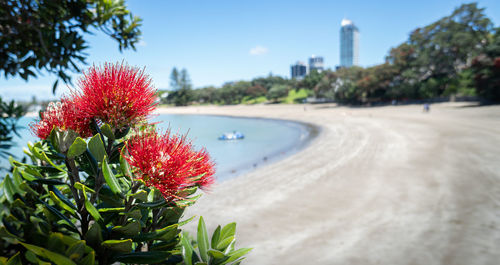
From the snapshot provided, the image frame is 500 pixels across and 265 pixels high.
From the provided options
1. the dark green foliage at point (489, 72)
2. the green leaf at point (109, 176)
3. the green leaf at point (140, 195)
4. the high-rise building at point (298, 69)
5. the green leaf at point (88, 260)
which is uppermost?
the high-rise building at point (298, 69)

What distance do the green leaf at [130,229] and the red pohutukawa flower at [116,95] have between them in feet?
0.91

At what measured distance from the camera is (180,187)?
79 centimetres

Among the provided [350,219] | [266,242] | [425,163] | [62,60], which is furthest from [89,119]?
[425,163]

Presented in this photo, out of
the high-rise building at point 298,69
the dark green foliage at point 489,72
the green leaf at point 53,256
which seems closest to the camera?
the green leaf at point 53,256

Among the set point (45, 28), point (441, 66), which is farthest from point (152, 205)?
point (441, 66)

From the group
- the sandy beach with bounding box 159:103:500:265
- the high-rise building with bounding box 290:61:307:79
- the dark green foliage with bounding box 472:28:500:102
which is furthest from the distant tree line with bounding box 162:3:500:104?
the high-rise building with bounding box 290:61:307:79

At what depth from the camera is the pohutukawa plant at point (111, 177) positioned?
25.2 inches

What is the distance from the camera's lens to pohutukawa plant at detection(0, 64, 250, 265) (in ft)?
2.10

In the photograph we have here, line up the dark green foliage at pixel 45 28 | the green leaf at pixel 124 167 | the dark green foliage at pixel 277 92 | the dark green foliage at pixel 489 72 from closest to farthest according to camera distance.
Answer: the green leaf at pixel 124 167
the dark green foliage at pixel 45 28
the dark green foliage at pixel 489 72
the dark green foliage at pixel 277 92

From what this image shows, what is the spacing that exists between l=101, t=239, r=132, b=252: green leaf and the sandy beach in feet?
16.3

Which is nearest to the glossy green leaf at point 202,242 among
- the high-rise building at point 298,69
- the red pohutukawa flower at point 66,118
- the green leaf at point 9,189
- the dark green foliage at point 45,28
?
the red pohutukawa flower at point 66,118

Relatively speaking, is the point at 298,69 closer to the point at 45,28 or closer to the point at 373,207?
the point at 373,207

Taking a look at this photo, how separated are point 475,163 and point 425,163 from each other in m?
1.70

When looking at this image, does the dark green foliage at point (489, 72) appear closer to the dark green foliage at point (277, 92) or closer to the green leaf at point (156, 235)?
the green leaf at point (156, 235)
